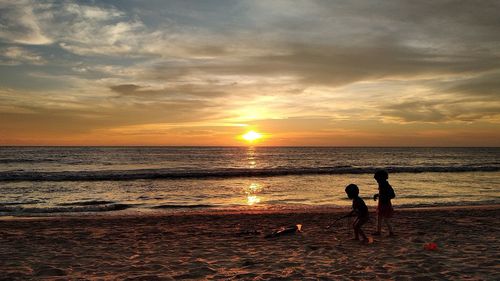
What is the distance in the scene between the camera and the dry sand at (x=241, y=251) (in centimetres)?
668

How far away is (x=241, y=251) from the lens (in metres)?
8.42

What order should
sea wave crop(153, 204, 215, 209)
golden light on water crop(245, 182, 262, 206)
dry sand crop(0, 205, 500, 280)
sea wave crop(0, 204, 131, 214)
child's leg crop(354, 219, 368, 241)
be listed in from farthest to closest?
golden light on water crop(245, 182, 262, 206), sea wave crop(153, 204, 215, 209), sea wave crop(0, 204, 131, 214), child's leg crop(354, 219, 368, 241), dry sand crop(0, 205, 500, 280)

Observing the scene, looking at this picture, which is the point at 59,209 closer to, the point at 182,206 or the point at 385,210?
the point at 182,206

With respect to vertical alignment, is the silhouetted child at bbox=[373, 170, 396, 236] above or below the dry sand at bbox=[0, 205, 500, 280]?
above

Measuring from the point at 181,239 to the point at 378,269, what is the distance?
5.19m

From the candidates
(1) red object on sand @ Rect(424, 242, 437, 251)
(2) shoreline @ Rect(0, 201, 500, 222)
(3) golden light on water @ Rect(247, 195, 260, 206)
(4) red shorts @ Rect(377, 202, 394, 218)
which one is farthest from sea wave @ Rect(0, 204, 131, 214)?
(1) red object on sand @ Rect(424, 242, 437, 251)

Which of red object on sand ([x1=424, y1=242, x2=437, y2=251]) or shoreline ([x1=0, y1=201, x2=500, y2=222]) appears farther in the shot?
shoreline ([x1=0, y1=201, x2=500, y2=222])

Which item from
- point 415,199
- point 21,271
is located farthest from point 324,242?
point 415,199

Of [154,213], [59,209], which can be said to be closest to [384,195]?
[154,213]

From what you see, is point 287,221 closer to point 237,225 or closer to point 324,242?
point 237,225

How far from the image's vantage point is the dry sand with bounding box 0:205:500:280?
6.68 m

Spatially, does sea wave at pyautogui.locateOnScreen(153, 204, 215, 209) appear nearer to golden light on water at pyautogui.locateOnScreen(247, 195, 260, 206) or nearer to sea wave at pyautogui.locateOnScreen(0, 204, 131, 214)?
sea wave at pyautogui.locateOnScreen(0, 204, 131, 214)

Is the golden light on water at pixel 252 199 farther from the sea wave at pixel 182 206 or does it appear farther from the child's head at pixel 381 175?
the child's head at pixel 381 175

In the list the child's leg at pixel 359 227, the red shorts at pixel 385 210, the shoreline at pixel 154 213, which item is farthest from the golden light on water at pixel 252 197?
the child's leg at pixel 359 227
